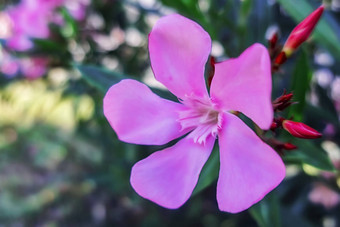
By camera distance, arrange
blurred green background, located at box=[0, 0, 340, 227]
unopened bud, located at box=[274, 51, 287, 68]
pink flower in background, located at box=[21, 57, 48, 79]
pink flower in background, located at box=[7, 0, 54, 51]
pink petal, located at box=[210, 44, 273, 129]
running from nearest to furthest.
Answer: pink petal, located at box=[210, 44, 273, 129] < unopened bud, located at box=[274, 51, 287, 68] < blurred green background, located at box=[0, 0, 340, 227] < pink flower in background, located at box=[7, 0, 54, 51] < pink flower in background, located at box=[21, 57, 48, 79]

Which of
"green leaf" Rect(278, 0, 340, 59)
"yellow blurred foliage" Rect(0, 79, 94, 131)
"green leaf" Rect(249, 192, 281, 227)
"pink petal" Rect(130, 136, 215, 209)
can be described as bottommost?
"yellow blurred foliage" Rect(0, 79, 94, 131)

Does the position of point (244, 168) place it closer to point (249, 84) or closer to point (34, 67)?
point (249, 84)

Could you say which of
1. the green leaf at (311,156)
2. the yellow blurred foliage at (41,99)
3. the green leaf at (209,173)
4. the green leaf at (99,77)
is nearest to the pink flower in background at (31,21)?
the yellow blurred foliage at (41,99)

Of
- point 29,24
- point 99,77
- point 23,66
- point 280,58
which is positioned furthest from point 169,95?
point 23,66

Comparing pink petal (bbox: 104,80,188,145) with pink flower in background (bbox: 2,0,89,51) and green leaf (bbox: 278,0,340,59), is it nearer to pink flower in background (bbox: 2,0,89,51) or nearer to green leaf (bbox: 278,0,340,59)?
green leaf (bbox: 278,0,340,59)

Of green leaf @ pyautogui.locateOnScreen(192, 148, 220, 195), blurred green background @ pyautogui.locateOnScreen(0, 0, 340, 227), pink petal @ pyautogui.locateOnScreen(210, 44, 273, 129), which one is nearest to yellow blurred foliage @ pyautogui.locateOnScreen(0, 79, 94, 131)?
blurred green background @ pyautogui.locateOnScreen(0, 0, 340, 227)

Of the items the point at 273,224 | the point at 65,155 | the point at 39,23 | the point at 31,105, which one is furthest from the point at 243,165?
the point at 65,155

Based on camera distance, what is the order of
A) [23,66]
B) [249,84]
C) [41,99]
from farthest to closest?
[41,99]
[23,66]
[249,84]

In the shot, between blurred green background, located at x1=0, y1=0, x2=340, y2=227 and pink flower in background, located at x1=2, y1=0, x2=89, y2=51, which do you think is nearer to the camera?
blurred green background, located at x1=0, y1=0, x2=340, y2=227
